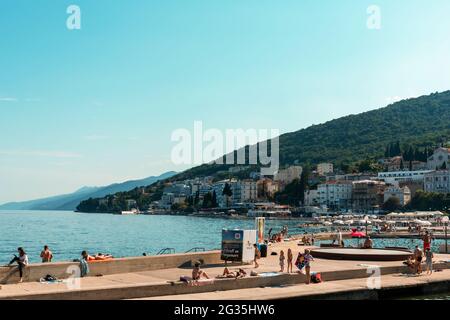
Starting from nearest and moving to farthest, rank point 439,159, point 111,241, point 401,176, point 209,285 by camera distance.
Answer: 1. point 209,285
2. point 111,241
3. point 439,159
4. point 401,176

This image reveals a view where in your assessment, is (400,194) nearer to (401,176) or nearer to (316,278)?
(401,176)

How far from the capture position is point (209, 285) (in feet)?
60.8

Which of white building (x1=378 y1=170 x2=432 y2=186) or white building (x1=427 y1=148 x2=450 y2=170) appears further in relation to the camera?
white building (x1=427 y1=148 x2=450 y2=170)

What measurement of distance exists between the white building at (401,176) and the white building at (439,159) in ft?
18.0

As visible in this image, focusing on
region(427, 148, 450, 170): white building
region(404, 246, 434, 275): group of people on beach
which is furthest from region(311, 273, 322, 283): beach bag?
region(427, 148, 450, 170): white building

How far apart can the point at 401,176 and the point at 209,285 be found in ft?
573

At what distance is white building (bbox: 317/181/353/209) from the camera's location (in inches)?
7288

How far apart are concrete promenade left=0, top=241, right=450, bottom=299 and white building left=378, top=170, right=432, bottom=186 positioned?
517ft

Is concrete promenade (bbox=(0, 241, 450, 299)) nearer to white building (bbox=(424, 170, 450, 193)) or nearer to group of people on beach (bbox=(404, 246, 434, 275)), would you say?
group of people on beach (bbox=(404, 246, 434, 275))

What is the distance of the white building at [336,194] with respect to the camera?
607 feet

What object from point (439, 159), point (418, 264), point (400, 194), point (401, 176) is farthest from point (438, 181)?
point (418, 264)

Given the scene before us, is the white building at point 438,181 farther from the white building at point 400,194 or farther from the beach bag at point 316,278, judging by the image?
the beach bag at point 316,278

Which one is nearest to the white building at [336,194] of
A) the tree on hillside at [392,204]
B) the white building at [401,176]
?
the white building at [401,176]
